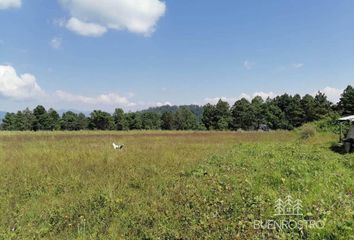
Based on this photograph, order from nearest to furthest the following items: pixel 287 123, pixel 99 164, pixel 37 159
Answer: pixel 99 164 < pixel 37 159 < pixel 287 123

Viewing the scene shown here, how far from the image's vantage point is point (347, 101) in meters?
73.6

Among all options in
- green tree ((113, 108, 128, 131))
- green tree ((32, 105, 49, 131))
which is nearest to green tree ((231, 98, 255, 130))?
green tree ((113, 108, 128, 131))

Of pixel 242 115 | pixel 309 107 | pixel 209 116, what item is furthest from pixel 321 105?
pixel 209 116

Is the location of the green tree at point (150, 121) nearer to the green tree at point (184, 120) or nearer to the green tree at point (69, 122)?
the green tree at point (184, 120)

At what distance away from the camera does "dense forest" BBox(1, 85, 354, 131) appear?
78062 millimetres

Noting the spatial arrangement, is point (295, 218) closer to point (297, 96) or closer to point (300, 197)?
point (300, 197)

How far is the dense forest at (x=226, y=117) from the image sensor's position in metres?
78.1

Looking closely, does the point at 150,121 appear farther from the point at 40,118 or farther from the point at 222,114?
the point at 40,118

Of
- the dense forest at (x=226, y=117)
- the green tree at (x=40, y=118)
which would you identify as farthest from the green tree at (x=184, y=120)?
the green tree at (x=40, y=118)

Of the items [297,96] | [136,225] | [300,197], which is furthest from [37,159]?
[297,96]

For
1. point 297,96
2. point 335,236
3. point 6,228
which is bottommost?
point 6,228

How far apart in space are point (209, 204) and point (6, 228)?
411 centimetres

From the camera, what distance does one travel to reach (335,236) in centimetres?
455

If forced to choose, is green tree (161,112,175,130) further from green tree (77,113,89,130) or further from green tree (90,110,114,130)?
green tree (77,113,89,130)
